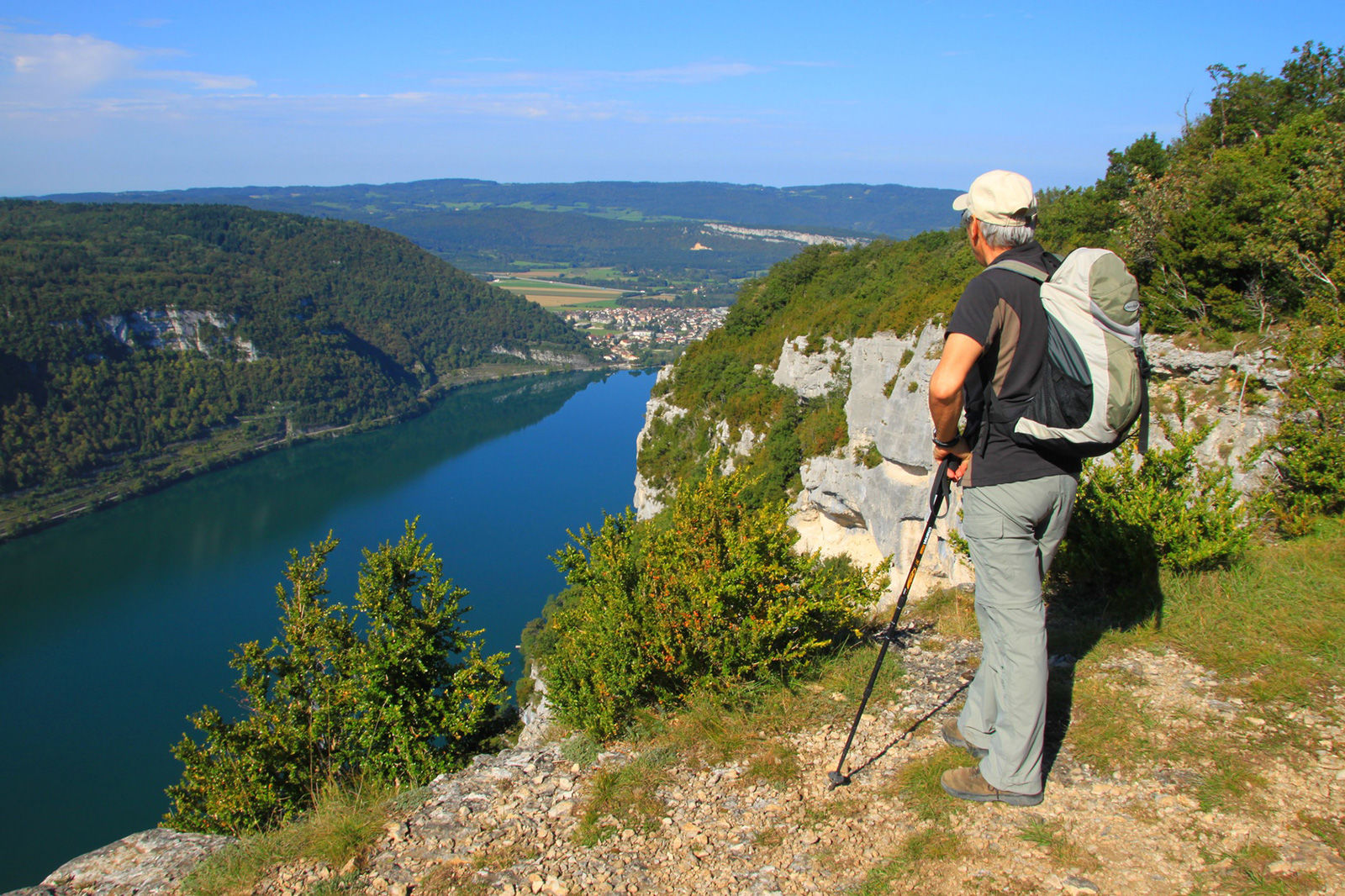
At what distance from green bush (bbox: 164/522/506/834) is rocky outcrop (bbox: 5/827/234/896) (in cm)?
223

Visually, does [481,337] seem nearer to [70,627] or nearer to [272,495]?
[272,495]

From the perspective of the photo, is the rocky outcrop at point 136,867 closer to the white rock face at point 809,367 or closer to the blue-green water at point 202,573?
the blue-green water at point 202,573

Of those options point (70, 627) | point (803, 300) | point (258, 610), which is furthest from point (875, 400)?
point (70, 627)

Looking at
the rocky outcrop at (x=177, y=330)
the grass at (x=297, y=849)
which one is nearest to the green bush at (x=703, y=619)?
the grass at (x=297, y=849)

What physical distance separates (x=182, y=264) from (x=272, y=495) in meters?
58.4

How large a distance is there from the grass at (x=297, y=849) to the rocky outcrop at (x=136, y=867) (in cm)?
14

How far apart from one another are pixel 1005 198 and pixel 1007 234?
0.12 meters

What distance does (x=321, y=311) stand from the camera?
106m

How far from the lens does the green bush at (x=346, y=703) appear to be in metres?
6.32

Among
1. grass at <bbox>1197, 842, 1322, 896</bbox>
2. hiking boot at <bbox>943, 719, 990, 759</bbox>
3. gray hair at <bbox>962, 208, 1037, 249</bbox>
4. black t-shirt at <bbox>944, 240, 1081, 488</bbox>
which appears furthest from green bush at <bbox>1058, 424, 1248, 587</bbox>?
gray hair at <bbox>962, 208, 1037, 249</bbox>

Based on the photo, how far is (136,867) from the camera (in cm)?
319

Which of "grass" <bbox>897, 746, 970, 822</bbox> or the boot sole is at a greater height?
the boot sole

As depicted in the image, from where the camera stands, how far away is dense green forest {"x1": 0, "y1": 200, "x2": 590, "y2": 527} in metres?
71.3

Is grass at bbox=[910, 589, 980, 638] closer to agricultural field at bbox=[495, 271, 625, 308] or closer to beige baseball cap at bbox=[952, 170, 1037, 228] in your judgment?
beige baseball cap at bbox=[952, 170, 1037, 228]
